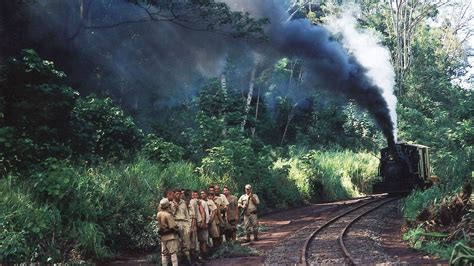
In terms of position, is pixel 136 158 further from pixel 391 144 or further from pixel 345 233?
pixel 391 144

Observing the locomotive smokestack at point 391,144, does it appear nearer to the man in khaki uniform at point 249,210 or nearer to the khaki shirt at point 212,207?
the man in khaki uniform at point 249,210

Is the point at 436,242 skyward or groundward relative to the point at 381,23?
groundward

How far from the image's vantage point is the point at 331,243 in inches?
449

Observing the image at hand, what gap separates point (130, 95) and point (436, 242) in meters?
14.9

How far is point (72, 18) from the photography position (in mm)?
17344

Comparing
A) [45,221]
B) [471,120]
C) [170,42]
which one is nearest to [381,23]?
[471,120]

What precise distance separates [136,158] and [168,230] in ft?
20.7

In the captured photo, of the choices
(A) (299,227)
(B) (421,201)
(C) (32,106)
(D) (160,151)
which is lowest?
(A) (299,227)

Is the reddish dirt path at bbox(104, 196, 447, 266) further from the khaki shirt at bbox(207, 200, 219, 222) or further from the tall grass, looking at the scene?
the tall grass

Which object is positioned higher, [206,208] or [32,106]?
[32,106]

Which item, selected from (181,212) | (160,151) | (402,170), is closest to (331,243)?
(181,212)

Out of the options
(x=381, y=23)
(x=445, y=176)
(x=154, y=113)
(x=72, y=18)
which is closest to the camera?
(x=445, y=176)

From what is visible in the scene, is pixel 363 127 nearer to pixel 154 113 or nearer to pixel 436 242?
pixel 154 113

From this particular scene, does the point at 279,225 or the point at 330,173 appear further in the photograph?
the point at 330,173
